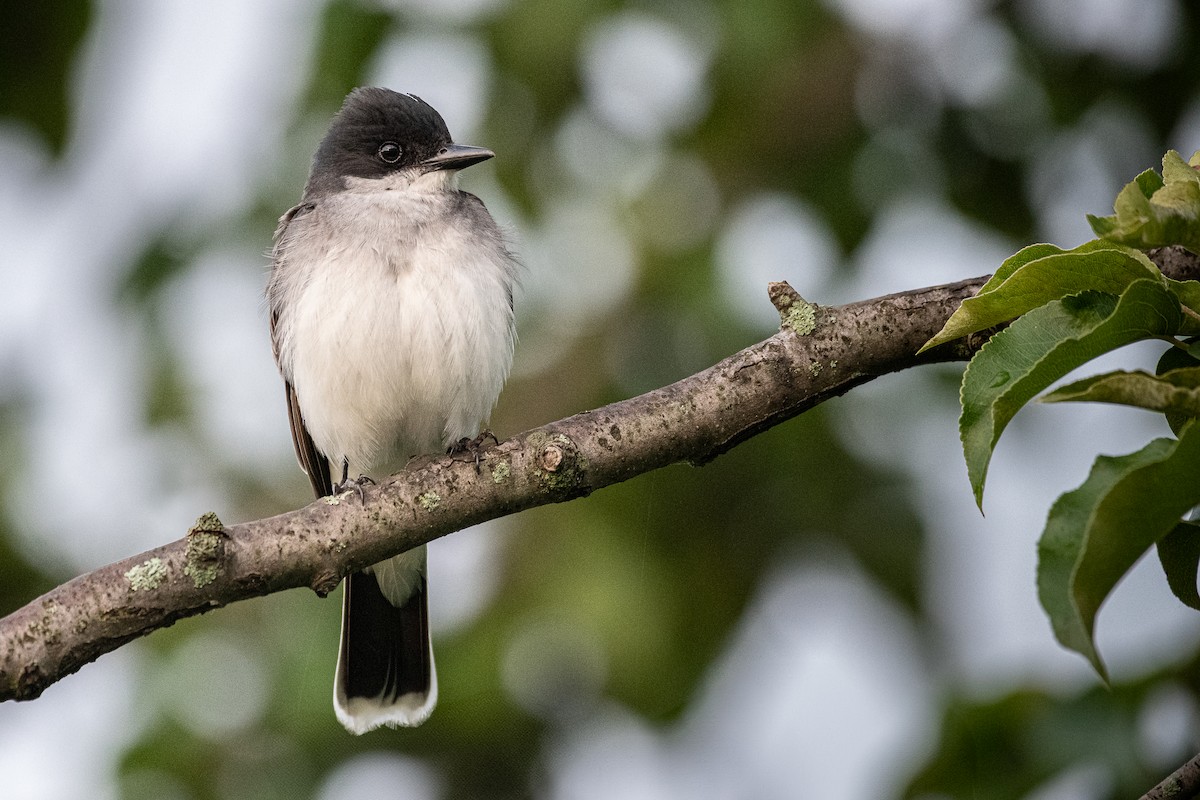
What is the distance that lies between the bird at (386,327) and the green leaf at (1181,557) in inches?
101

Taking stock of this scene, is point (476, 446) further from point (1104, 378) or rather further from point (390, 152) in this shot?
point (390, 152)

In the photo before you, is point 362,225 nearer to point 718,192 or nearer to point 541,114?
point 541,114

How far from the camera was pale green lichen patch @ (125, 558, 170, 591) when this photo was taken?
10.2 feet

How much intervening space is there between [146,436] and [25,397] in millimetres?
663

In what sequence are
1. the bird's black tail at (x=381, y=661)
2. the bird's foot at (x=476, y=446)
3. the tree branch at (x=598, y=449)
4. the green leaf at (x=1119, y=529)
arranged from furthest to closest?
the bird's black tail at (x=381, y=661) < the bird's foot at (x=476, y=446) < the tree branch at (x=598, y=449) < the green leaf at (x=1119, y=529)

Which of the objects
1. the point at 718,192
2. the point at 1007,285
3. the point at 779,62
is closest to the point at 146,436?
the point at 718,192

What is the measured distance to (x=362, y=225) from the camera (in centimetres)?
510

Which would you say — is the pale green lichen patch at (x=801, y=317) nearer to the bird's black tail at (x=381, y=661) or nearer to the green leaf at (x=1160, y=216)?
the green leaf at (x=1160, y=216)

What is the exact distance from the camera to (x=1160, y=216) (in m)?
2.22

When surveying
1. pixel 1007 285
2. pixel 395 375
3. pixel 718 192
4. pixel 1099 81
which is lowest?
pixel 1007 285

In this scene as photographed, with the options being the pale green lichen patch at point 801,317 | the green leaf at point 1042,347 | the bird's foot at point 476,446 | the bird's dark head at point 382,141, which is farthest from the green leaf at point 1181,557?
the bird's dark head at point 382,141

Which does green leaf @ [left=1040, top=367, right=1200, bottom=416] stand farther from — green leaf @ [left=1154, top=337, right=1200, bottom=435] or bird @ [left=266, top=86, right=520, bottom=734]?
bird @ [left=266, top=86, right=520, bottom=734]

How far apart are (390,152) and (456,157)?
379mm

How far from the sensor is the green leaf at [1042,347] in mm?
2135
